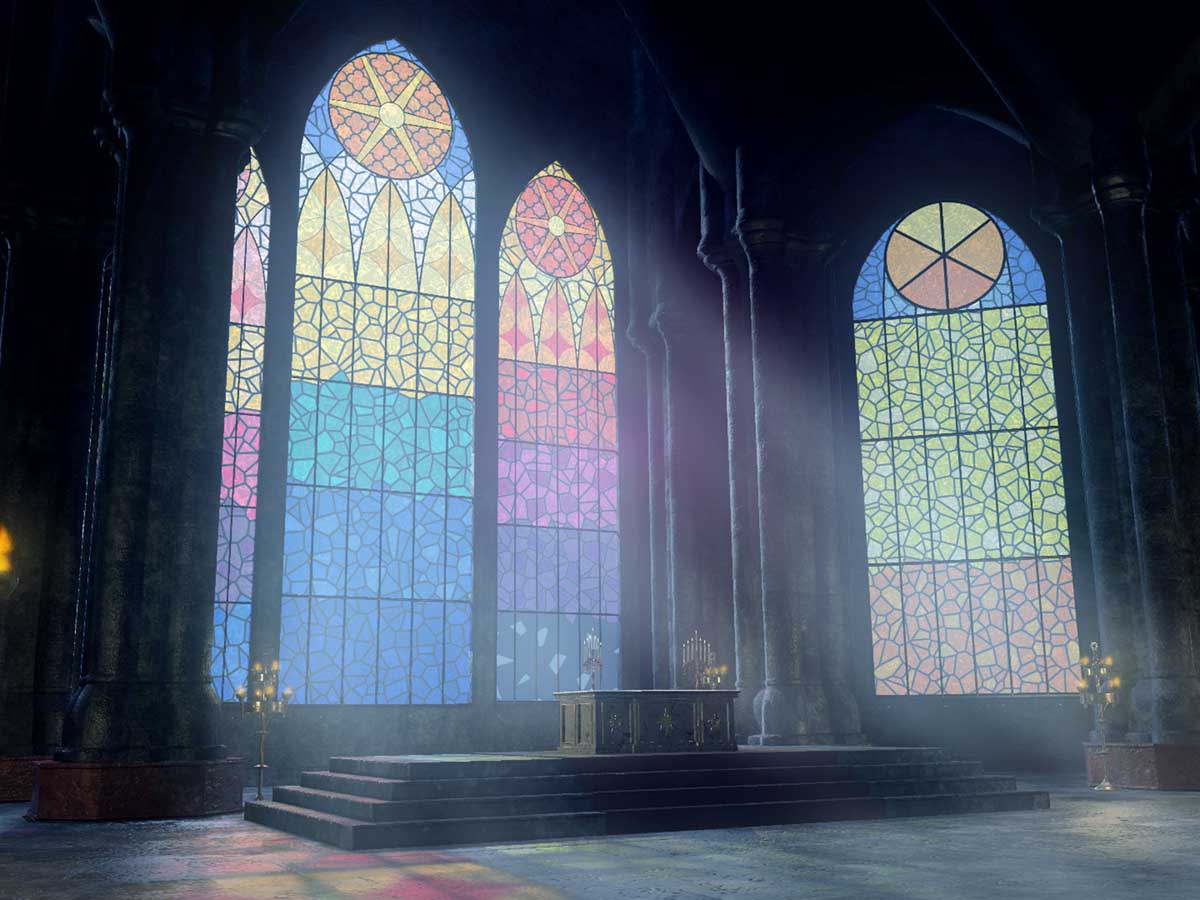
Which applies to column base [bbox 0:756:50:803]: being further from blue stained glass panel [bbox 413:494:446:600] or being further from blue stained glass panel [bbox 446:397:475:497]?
blue stained glass panel [bbox 446:397:475:497]

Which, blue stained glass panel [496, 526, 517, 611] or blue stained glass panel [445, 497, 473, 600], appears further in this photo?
blue stained glass panel [496, 526, 517, 611]

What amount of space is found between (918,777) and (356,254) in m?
10.8

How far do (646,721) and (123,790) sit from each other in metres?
4.60

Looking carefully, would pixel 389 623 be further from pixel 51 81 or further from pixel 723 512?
pixel 51 81

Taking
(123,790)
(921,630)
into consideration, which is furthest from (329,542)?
(921,630)

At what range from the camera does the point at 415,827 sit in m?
8.20

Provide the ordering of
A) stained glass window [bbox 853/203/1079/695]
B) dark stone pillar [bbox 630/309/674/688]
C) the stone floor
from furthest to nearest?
dark stone pillar [bbox 630/309/674/688] → stained glass window [bbox 853/203/1079/695] → the stone floor

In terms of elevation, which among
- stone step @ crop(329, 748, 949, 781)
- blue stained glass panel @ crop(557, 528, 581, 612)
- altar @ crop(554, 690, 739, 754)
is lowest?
stone step @ crop(329, 748, 949, 781)

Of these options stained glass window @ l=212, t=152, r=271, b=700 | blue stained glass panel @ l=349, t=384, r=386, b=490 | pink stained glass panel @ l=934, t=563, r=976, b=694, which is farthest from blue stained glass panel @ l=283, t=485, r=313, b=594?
pink stained glass panel @ l=934, t=563, r=976, b=694

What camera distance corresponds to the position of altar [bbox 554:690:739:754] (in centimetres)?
1087

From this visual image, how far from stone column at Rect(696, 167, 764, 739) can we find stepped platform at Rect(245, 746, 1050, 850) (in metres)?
3.56

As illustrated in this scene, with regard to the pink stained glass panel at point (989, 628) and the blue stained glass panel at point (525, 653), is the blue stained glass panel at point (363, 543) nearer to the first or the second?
the blue stained glass panel at point (525, 653)

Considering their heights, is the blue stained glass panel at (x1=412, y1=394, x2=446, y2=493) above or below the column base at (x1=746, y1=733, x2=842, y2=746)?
above

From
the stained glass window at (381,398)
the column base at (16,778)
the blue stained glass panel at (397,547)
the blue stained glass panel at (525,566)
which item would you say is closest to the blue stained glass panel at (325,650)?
the stained glass window at (381,398)
